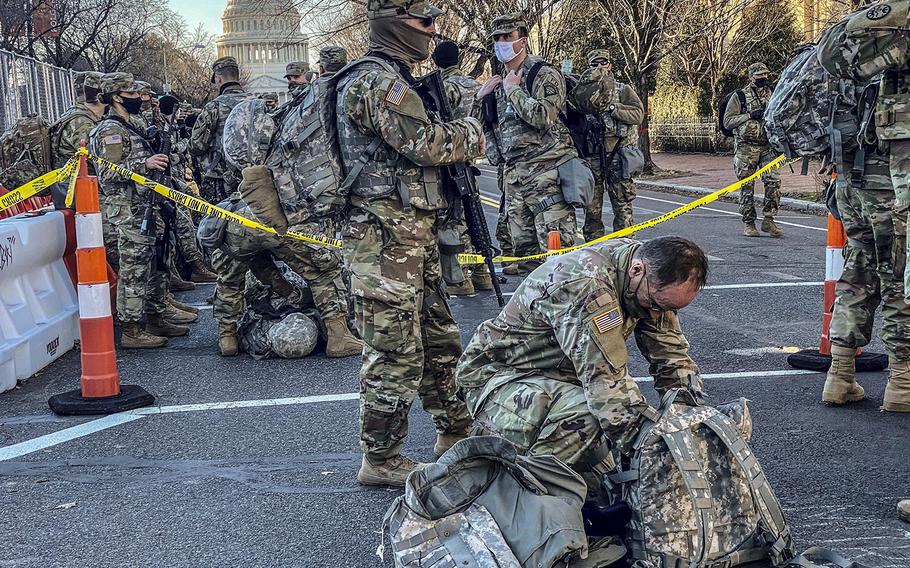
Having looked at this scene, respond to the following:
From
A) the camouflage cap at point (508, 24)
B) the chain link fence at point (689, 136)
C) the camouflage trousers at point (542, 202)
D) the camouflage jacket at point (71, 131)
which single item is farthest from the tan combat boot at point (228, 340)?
the chain link fence at point (689, 136)

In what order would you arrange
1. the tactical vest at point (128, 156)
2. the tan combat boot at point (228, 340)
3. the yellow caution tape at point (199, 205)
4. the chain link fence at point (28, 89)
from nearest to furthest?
the yellow caution tape at point (199, 205), the tan combat boot at point (228, 340), the tactical vest at point (128, 156), the chain link fence at point (28, 89)

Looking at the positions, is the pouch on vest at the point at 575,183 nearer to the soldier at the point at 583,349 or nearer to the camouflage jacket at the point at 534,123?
the camouflage jacket at the point at 534,123

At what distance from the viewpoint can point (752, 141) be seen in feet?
44.3

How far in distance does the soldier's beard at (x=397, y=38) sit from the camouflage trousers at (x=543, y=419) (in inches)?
64.9

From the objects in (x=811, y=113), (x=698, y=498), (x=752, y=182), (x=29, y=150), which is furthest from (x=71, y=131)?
(x=752, y=182)

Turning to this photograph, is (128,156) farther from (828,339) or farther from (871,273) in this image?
(871,273)

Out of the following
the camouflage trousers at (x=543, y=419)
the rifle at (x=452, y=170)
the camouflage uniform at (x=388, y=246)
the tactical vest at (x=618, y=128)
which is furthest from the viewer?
the tactical vest at (x=618, y=128)

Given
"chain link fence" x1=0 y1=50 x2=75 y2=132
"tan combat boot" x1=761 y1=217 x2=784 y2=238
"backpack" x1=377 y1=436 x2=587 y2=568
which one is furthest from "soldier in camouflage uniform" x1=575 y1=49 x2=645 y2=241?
"chain link fence" x1=0 y1=50 x2=75 y2=132

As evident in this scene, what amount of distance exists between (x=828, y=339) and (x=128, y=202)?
5.38m

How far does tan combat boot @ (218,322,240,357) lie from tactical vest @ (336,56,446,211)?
3356mm

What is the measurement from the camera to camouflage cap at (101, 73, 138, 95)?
796cm

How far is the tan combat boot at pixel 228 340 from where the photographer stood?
24.9 feet

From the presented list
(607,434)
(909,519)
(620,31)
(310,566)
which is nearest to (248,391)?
(310,566)

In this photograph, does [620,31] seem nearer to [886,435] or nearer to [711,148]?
[711,148]
